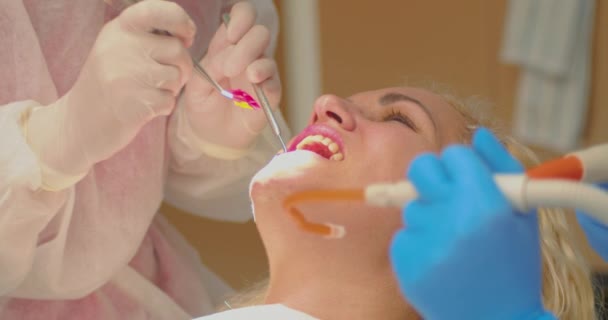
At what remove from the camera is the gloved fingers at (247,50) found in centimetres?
137

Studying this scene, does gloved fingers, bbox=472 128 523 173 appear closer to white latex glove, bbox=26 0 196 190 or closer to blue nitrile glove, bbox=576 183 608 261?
A: blue nitrile glove, bbox=576 183 608 261

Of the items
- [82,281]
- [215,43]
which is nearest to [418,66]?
[215,43]

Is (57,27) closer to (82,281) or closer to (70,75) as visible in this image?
(70,75)

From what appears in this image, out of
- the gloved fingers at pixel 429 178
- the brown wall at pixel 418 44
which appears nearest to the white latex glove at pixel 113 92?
the gloved fingers at pixel 429 178

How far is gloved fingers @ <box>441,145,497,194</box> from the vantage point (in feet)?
2.67

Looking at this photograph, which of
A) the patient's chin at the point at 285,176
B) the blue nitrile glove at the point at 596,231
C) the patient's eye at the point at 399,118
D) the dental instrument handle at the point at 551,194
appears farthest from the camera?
the patient's eye at the point at 399,118

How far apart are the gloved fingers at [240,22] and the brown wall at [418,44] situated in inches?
50.2

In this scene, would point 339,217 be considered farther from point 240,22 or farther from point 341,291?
Answer: point 240,22

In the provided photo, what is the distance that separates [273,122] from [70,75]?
0.33 meters

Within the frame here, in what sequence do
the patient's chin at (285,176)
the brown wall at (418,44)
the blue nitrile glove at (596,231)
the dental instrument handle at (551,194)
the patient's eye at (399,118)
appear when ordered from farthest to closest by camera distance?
1. the brown wall at (418,44)
2. the patient's eye at (399,118)
3. the patient's chin at (285,176)
4. the blue nitrile glove at (596,231)
5. the dental instrument handle at (551,194)

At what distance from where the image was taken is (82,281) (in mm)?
1387

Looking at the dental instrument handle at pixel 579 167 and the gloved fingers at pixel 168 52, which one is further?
the gloved fingers at pixel 168 52

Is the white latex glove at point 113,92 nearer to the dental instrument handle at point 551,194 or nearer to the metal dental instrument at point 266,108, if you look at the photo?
the metal dental instrument at point 266,108

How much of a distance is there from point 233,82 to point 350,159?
323 mm
